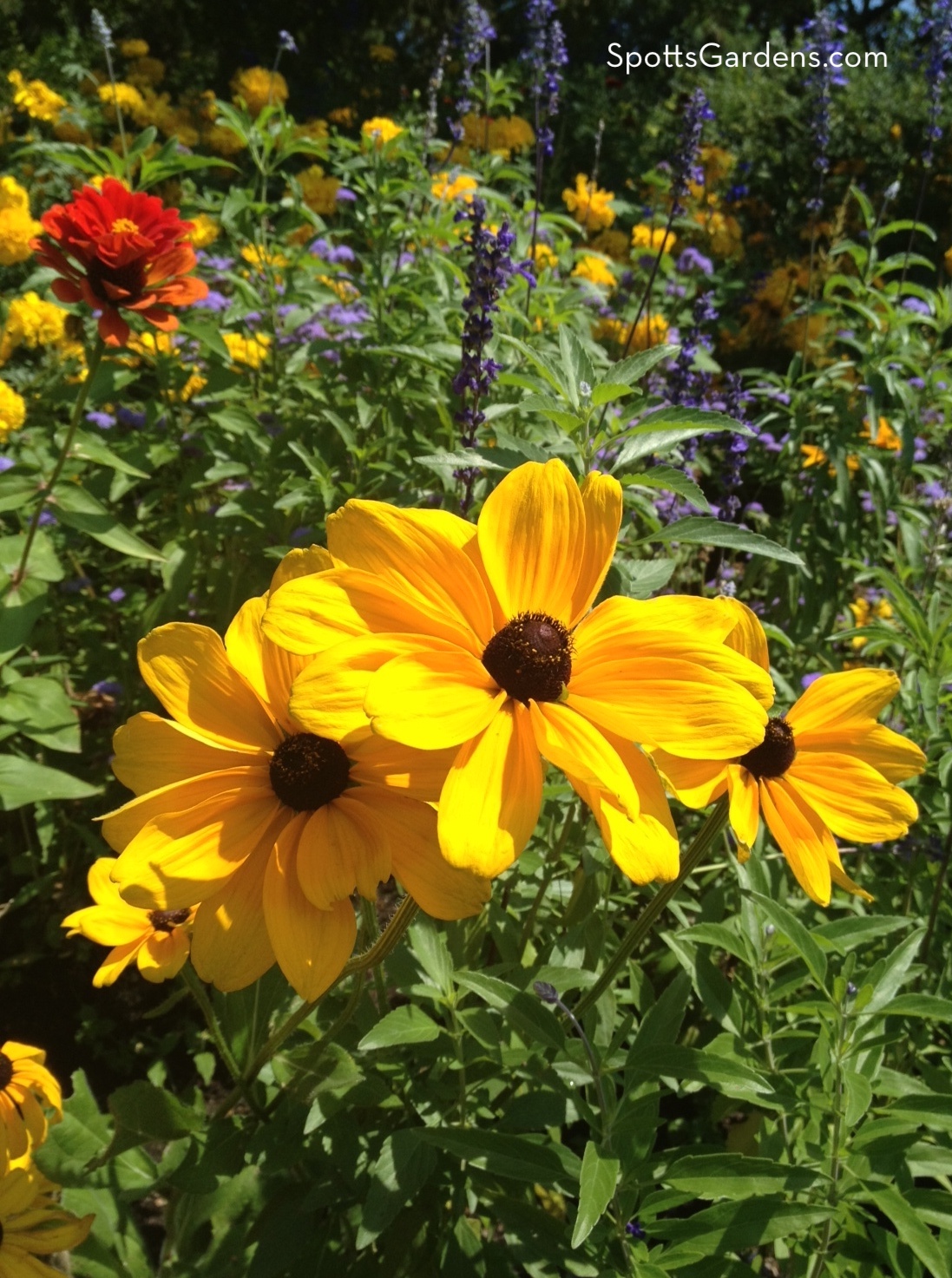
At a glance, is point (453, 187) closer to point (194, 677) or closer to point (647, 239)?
point (647, 239)

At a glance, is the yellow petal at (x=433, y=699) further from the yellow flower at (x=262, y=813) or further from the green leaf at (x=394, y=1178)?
the green leaf at (x=394, y=1178)

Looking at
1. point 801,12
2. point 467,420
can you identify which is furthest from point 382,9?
point 467,420

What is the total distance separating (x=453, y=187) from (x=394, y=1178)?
351cm

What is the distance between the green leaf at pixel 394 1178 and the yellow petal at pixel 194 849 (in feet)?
1.98

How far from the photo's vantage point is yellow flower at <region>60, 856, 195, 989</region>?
1.20m

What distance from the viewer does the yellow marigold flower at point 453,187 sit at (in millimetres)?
3311

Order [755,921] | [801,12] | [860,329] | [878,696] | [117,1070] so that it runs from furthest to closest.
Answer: [801,12]
[860,329]
[117,1070]
[755,921]
[878,696]

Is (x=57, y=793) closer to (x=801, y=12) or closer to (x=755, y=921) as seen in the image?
(x=755, y=921)

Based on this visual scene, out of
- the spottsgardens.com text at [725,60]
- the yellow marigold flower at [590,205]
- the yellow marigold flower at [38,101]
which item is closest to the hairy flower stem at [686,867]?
the yellow marigold flower at [590,205]

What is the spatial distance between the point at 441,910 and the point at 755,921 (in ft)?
2.73

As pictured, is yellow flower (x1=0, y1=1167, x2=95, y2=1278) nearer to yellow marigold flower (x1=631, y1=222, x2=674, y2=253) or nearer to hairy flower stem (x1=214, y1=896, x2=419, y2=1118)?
hairy flower stem (x1=214, y1=896, x2=419, y2=1118)

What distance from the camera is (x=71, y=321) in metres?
3.44

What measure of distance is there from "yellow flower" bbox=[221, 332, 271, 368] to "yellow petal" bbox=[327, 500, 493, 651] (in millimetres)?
2319

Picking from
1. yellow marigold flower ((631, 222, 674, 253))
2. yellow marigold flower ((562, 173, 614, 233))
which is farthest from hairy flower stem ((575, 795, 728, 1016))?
yellow marigold flower ((562, 173, 614, 233))
